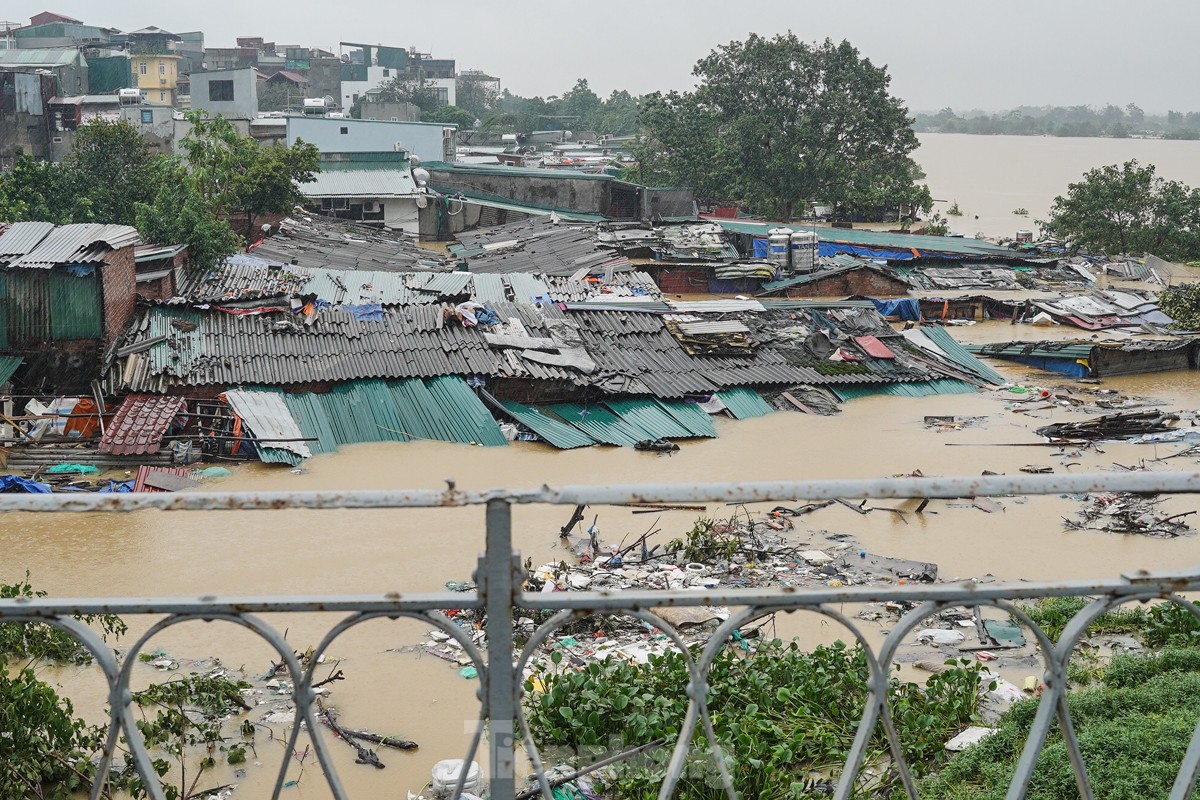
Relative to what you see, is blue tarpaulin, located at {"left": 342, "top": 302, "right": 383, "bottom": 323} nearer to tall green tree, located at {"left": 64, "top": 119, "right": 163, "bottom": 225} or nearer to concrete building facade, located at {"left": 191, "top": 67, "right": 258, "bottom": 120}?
tall green tree, located at {"left": 64, "top": 119, "right": 163, "bottom": 225}

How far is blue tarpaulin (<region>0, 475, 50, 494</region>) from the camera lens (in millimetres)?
10586

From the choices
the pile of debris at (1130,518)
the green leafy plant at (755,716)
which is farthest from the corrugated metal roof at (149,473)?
the pile of debris at (1130,518)

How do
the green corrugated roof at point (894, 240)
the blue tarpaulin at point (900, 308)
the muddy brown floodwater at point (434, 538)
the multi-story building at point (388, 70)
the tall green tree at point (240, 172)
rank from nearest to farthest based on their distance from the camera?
1. the muddy brown floodwater at point (434, 538)
2. the blue tarpaulin at point (900, 308)
3. the tall green tree at point (240, 172)
4. the green corrugated roof at point (894, 240)
5. the multi-story building at point (388, 70)

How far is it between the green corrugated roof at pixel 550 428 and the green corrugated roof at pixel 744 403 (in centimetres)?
211

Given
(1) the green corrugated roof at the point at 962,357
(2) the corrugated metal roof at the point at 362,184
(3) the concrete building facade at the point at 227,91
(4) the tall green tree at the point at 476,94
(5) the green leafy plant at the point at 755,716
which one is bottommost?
(5) the green leafy plant at the point at 755,716

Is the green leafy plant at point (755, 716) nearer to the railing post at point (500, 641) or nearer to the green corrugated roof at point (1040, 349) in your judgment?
the railing post at point (500, 641)

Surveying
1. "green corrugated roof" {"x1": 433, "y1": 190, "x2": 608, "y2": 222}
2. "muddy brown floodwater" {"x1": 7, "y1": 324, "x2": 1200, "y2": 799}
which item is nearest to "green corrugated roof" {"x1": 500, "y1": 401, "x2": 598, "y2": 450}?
"muddy brown floodwater" {"x1": 7, "y1": 324, "x2": 1200, "y2": 799}

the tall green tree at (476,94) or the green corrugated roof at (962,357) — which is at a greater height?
the tall green tree at (476,94)

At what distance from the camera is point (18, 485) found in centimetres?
1072

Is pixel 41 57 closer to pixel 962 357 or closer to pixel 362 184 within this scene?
pixel 362 184

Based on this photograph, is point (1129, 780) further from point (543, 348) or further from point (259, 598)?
point (543, 348)

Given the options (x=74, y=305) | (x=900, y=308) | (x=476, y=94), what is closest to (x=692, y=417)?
(x=74, y=305)

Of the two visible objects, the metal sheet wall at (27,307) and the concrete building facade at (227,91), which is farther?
the concrete building facade at (227,91)

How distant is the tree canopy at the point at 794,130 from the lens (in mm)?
30031
